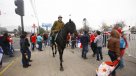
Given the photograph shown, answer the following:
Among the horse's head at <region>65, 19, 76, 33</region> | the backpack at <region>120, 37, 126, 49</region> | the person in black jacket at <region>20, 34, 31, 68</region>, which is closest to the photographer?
the backpack at <region>120, 37, 126, 49</region>

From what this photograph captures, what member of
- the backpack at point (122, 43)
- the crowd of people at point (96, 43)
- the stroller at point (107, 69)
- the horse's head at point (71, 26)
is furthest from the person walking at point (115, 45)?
the horse's head at point (71, 26)

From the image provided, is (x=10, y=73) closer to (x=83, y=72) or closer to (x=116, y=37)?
(x=83, y=72)

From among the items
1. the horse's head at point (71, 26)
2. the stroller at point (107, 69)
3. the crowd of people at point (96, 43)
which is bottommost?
the stroller at point (107, 69)

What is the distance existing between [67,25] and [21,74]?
349cm

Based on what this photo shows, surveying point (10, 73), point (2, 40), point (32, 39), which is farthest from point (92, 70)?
point (32, 39)

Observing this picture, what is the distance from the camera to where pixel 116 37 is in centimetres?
861

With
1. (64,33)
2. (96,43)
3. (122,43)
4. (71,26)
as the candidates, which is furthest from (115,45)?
(96,43)

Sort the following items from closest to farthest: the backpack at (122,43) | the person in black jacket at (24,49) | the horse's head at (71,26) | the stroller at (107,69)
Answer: the stroller at (107,69), the backpack at (122,43), the horse's head at (71,26), the person in black jacket at (24,49)

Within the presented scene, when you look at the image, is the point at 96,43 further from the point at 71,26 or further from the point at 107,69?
the point at 107,69

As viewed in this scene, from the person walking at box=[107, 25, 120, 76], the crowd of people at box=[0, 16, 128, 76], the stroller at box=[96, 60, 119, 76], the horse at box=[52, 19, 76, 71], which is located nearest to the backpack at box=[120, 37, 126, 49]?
the crowd of people at box=[0, 16, 128, 76]

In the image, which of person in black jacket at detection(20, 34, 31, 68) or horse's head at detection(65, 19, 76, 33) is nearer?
horse's head at detection(65, 19, 76, 33)

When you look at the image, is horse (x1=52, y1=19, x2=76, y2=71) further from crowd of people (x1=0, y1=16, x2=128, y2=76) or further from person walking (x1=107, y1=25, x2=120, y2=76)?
person walking (x1=107, y1=25, x2=120, y2=76)

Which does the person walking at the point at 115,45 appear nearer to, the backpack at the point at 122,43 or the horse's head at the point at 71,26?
the backpack at the point at 122,43

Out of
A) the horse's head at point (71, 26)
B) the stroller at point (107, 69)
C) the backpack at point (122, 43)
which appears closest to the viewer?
the stroller at point (107, 69)
